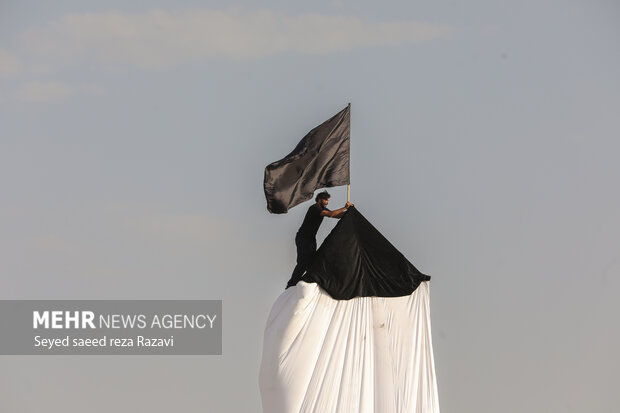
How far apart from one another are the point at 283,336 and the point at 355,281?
2245 mm

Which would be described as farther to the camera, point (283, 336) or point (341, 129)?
point (341, 129)

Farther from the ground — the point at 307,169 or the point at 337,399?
the point at 307,169

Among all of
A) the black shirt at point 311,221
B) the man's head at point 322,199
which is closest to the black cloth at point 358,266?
the black shirt at point 311,221

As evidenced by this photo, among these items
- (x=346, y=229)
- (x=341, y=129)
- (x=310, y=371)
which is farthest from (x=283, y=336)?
(x=341, y=129)

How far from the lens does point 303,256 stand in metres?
28.7

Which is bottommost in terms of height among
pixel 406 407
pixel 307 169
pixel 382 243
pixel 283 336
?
pixel 406 407

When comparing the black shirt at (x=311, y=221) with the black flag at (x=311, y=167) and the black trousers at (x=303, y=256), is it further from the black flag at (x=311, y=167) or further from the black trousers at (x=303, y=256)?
the black flag at (x=311, y=167)

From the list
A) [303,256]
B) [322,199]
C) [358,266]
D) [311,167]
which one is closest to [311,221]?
[322,199]

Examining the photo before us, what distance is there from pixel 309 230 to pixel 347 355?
3.16 metres

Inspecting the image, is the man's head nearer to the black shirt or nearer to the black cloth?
the black shirt

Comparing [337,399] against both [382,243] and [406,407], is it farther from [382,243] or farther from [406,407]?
[382,243]

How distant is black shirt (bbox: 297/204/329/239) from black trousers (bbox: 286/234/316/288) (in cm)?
13

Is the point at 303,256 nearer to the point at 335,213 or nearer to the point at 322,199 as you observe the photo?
the point at 335,213

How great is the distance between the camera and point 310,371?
28.1 metres
